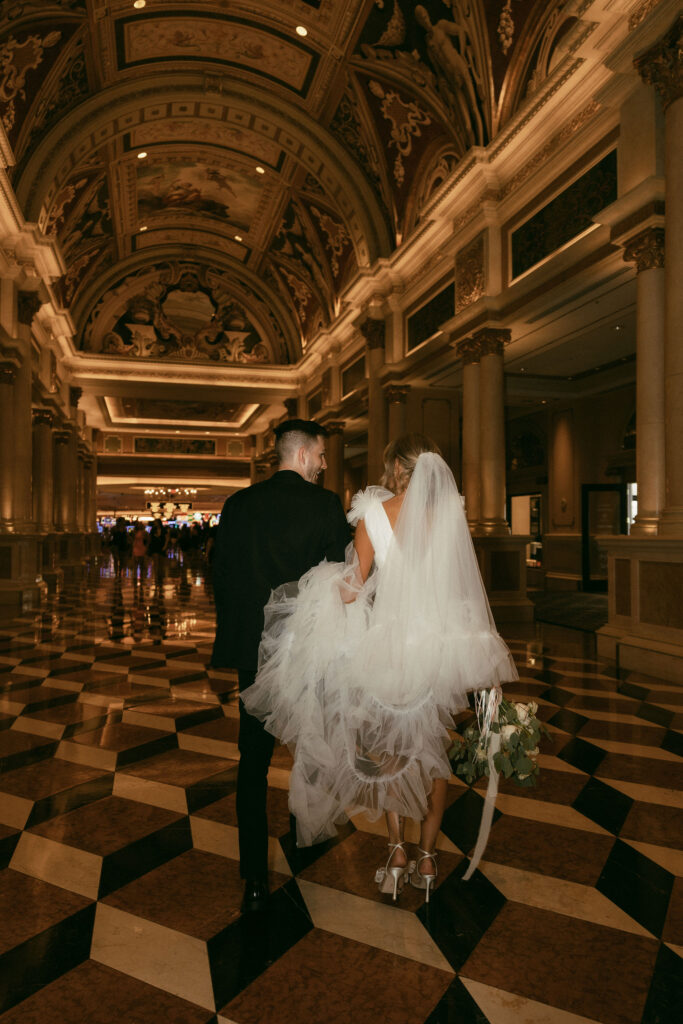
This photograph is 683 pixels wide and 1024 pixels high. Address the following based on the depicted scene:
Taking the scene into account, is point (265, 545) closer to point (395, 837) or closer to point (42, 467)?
point (395, 837)

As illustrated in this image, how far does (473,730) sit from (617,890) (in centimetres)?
81

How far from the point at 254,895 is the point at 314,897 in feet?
0.87

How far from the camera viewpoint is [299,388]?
22.8 m

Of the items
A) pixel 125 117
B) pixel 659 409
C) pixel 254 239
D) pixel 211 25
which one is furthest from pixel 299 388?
pixel 659 409

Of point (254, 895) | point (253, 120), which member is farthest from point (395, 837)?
point (253, 120)

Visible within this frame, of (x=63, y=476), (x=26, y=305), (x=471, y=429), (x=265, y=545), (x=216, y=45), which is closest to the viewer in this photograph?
(x=265, y=545)

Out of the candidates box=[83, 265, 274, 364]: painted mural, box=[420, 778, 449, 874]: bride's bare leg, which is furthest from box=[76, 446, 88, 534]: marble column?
box=[420, 778, 449, 874]: bride's bare leg

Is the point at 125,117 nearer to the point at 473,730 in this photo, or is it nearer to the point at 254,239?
the point at 254,239

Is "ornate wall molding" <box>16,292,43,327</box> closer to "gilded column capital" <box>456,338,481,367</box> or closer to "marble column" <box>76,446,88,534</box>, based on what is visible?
"gilded column capital" <box>456,338,481,367</box>

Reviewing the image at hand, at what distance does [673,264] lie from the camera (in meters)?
5.98

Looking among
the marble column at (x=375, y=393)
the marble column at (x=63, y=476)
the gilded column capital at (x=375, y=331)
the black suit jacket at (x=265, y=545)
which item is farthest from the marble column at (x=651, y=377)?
the marble column at (x=63, y=476)

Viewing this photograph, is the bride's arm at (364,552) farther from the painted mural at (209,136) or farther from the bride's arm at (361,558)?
the painted mural at (209,136)

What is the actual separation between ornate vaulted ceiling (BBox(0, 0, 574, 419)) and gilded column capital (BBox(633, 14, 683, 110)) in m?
1.36

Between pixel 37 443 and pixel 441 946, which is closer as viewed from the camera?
pixel 441 946
